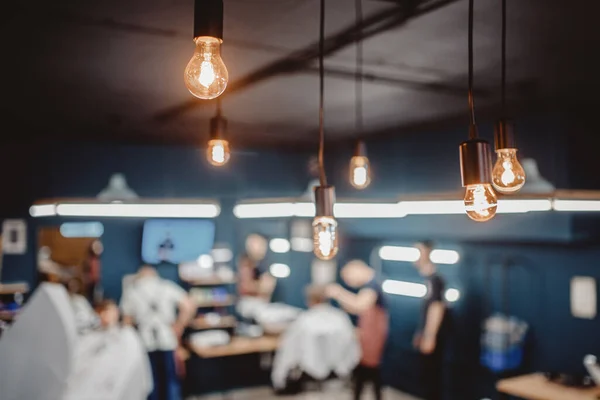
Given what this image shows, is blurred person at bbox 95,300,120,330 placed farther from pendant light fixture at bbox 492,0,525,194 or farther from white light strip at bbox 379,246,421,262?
pendant light fixture at bbox 492,0,525,194

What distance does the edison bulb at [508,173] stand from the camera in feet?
→ 7.02

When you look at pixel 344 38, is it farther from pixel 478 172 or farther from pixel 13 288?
pixel 13 288

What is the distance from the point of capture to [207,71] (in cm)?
Result: 161

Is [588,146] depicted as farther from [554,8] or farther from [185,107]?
[185,107]

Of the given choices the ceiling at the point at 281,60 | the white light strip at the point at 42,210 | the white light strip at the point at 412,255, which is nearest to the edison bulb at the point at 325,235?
the ceiling at the point at 281,60

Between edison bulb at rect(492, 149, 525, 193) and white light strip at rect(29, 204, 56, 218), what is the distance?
19.5 feet

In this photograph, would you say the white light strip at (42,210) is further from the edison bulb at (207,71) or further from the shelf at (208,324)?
the edison bulb at (207,71)

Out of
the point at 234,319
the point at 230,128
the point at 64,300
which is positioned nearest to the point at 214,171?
the point at 230,128

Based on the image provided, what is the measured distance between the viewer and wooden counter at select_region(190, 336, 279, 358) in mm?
6451

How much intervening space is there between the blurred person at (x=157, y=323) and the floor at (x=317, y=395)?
102 centimetres

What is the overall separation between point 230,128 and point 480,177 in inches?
192

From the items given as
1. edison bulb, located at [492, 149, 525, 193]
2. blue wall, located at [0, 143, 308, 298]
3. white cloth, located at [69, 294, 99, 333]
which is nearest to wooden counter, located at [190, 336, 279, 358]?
white cloth, located at [69, 294, 99, 333]

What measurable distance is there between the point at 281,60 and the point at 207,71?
2168mm

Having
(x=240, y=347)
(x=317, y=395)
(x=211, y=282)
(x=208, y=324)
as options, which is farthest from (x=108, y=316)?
(x=317, y=395)
